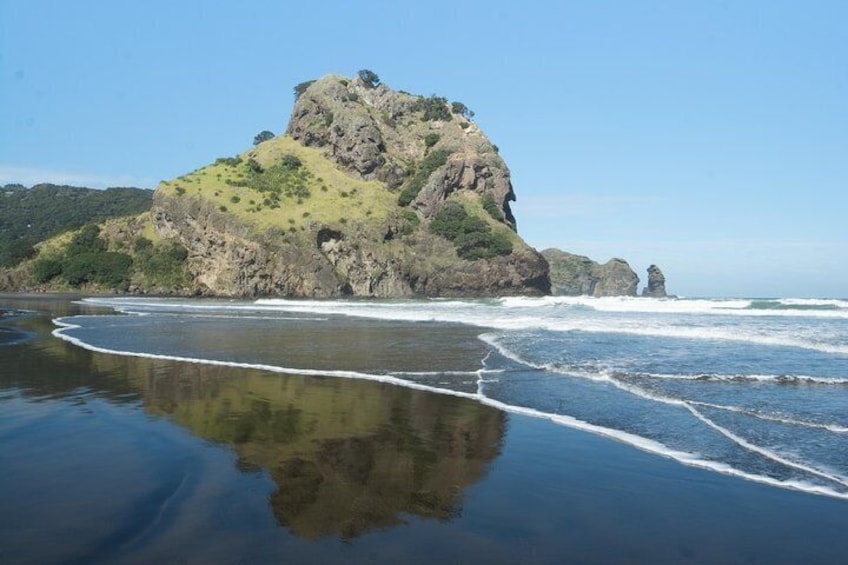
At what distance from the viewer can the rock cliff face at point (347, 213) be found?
83375mm

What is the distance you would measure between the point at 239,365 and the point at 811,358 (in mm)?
15694

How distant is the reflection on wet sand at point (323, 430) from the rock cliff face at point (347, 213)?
68503 millimetres

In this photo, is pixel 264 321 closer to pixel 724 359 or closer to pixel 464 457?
pixel 724 359

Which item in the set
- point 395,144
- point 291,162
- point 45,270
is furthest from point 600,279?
point 45,270

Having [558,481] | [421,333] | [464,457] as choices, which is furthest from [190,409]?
[421,333]

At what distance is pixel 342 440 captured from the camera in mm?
8516

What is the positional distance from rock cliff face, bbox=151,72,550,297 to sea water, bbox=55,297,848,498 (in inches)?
2128

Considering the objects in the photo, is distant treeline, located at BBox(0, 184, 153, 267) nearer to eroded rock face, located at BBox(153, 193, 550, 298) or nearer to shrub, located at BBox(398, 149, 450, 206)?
eroded rock face, located at BBox(153, 193, 550, 298)

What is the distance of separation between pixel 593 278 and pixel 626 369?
131346 mm

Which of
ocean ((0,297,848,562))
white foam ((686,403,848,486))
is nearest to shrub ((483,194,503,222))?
ocean ((0,297,848,562))

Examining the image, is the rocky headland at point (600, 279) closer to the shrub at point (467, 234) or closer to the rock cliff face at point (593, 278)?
the rock cliff face at point (593, 278)

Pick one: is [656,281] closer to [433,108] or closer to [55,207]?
[433,108]

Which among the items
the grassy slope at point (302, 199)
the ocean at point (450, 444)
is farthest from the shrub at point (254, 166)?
the ocean at point (450, 444)

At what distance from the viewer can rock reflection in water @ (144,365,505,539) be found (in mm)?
6000
